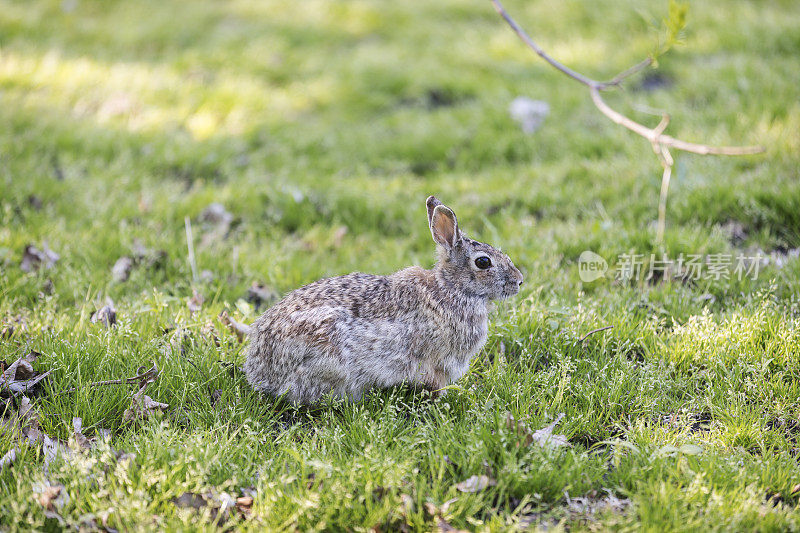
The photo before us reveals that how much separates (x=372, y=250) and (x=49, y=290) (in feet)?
10.5

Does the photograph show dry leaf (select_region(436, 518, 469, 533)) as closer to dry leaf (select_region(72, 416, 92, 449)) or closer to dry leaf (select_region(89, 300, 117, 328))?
dry leaf (select_region(72, 416, 92, 449))

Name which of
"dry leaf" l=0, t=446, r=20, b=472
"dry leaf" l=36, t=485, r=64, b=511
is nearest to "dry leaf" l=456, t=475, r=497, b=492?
"dry leaf" l=36, t=485, r=64, b=511

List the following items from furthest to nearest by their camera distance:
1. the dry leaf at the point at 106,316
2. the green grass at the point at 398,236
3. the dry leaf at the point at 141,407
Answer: the dry leaf at the point at 106,316 → the dry leaf at the point at 141,407 → the green grass at the point at 398,236

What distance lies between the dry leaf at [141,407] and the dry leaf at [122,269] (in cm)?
212

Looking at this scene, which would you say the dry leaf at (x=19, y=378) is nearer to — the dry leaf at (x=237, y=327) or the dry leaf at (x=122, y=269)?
the dry leaf at (x=237, y=327)

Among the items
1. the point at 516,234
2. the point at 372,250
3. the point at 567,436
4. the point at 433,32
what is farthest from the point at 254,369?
the point at 433,32

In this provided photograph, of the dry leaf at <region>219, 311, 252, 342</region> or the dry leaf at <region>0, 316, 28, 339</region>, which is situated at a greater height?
the dry leaf at <region>0, 316, 28, 339</region>

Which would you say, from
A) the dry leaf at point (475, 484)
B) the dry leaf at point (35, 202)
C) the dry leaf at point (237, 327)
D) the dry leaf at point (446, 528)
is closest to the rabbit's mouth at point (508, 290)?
the dry leaf at point (475, 484)

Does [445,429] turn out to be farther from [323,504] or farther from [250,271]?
[250,271]

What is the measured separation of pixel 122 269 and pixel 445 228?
3.46 m

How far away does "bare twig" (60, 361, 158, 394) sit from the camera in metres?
5.00

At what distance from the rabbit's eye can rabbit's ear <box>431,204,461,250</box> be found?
23cm

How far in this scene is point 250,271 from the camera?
22.9 feet

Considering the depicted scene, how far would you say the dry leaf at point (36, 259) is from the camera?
6.79m
